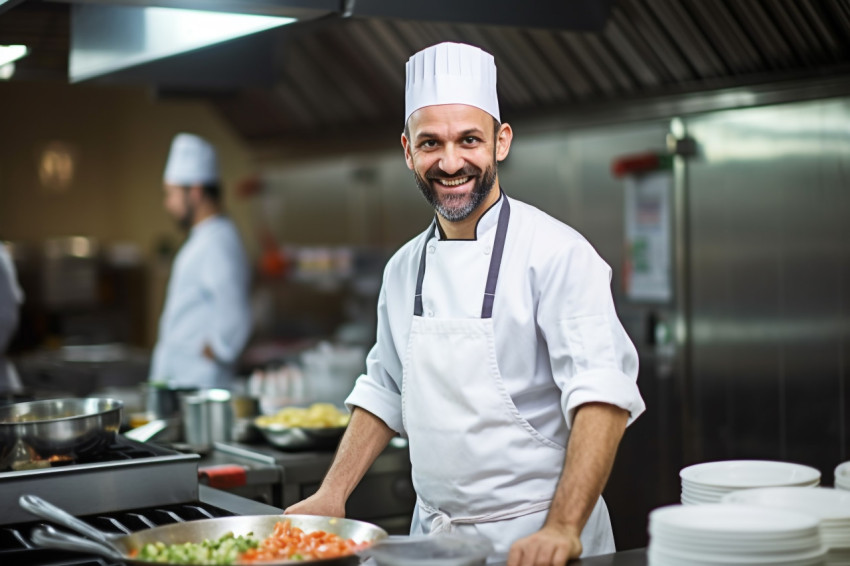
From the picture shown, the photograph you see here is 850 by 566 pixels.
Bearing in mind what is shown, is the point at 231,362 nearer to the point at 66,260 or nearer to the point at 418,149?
the point at 418,149

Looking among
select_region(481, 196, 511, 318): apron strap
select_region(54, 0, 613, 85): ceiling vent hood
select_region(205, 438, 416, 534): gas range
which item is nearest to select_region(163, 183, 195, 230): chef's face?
select_region(54, 0, 613, 85): ceiling vent hood

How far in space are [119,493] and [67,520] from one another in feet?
1.45

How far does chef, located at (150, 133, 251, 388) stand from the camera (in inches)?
185

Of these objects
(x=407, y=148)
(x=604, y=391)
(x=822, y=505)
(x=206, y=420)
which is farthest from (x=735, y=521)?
(x=206, y=420)

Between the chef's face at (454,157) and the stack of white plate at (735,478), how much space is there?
0.72m

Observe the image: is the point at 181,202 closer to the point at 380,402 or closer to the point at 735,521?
the point at 380,402

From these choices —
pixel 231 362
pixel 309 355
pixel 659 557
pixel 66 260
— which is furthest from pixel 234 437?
pixel 66 260

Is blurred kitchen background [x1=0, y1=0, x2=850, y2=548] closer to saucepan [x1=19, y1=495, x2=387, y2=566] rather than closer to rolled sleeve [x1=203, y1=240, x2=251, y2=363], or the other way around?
rolled sleeve [x1=203, y1=240, x2=251, y2=363]

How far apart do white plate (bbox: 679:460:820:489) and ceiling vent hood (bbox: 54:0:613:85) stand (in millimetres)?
1341

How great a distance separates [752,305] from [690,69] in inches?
31.9

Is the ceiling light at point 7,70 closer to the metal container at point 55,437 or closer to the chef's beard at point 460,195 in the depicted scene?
the metal container at point 55,437

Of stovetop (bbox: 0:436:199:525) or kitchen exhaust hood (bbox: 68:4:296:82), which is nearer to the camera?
stovetop (bbox: 0:436:199:525)

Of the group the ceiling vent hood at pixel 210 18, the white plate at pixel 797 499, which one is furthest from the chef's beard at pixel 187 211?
the white plate at pixel 797 499

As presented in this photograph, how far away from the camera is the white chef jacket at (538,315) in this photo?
2.09m
